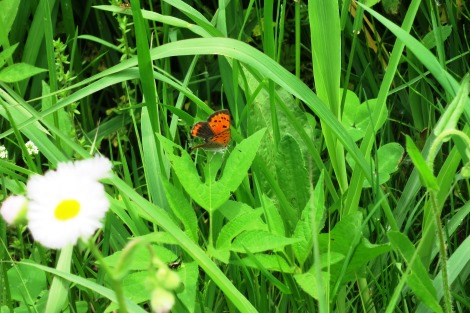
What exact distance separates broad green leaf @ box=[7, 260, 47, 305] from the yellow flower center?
3.03 feet

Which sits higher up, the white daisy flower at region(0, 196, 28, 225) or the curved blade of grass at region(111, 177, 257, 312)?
the white daisy flower at region(0, 196, 28, 225)

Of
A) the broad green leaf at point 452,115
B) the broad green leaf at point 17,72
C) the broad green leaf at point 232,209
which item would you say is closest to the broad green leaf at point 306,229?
the broad green leaf at point 232,209

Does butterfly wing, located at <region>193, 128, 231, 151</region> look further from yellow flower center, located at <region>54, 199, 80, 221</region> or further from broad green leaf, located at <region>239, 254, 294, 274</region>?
yellow flower center, located at <region>54, 199, 80, 221</region>

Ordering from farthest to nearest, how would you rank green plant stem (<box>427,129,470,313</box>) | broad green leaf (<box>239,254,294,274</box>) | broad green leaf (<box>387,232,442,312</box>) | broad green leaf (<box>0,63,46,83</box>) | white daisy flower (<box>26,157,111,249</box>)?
broad green leaf (<box>0,63,46,83</box>), broad green leaf (<box>239,254,294,274</box>), broad green leaf (<box>387,232,442,312</box>), green plant stem (<box>427,129,470,313</box>), white daisy flower (<box>26,157,111,249</box>)

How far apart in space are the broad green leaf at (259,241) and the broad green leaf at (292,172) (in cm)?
28

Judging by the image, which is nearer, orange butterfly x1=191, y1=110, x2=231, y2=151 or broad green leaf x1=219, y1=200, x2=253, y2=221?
broad green leaf x1=219, y1=200, x2=253, y2=221

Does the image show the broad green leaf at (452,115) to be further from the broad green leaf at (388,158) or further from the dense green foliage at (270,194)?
the broad green leaf at (388,158)

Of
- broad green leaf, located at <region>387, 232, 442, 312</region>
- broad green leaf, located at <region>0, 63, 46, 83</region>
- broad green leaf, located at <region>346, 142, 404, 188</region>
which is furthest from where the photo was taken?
broad green leaf, located at <region>0, 63, 46, 83</region>

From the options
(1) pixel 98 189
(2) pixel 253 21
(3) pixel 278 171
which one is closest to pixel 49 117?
(3) pixel 278 171

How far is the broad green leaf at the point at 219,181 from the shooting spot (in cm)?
143

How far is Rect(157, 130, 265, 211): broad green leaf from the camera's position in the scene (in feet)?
4.70

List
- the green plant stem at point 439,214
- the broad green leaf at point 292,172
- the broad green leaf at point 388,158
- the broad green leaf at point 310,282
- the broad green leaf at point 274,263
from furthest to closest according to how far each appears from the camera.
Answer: the broad green leaf at point 388,158 < the broad green leaf at point 292,172 < the broad green leaf at point 274,263 < the broad green leaf at point 310,282 < the green plant stem at point 439,214

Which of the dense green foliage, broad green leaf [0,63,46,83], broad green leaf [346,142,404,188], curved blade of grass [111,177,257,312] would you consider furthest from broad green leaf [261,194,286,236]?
broad green leaf [0,63,46,83]

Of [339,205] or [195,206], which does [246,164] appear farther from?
[195,206]
